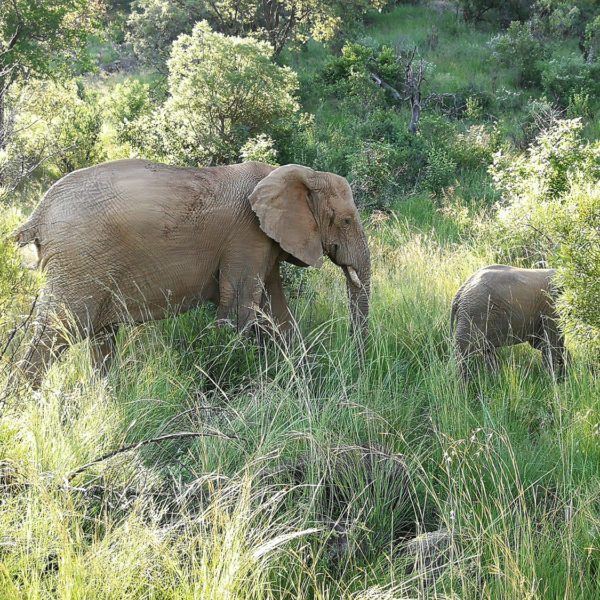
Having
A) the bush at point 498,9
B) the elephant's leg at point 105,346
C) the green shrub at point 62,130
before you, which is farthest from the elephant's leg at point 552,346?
the bush at point 498,9

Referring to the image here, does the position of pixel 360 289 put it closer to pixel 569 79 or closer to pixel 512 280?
pixel 512 280

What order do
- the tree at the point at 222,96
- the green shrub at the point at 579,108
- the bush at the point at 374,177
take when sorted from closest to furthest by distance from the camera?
the tree at the point at 222,96 → the bush at the point at 374,177 → the green shrub at the point at 579,108

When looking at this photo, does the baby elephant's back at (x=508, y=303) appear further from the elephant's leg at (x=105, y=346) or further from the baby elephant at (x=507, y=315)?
the elephant's leg at (x=105, y=346)

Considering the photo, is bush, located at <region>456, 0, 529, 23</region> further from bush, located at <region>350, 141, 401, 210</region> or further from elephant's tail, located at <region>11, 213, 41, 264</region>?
elephant's tail, located at <region>11, 213, 41, 264</region>

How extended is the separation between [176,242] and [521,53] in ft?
58.5

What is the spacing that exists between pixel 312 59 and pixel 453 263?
1609 cm

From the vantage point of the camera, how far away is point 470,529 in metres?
2.94

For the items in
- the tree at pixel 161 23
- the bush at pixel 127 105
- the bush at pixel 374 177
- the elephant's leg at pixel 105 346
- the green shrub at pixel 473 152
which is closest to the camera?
the elephant's leg at pixel 105 346

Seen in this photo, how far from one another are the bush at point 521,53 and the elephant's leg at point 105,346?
57.0 feet

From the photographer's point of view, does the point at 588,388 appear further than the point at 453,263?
No

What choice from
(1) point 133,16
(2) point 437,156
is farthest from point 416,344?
(1) point 133,16

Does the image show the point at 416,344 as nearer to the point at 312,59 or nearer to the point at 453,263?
the point at 453,263

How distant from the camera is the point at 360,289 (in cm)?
566

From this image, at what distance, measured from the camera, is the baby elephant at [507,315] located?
507 cm
